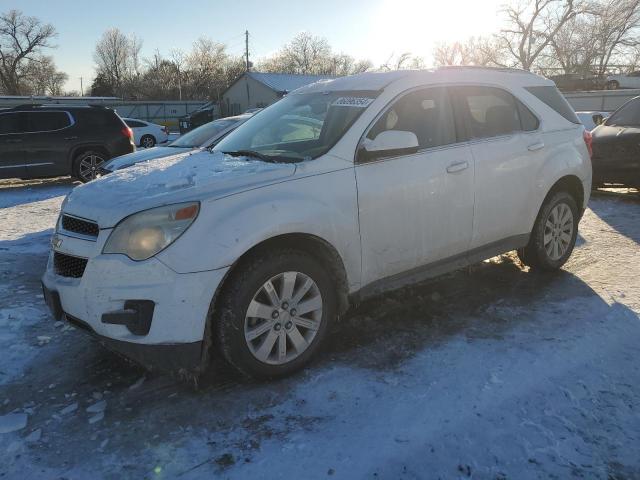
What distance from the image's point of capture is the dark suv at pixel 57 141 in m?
10.7

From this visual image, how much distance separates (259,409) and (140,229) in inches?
45.2

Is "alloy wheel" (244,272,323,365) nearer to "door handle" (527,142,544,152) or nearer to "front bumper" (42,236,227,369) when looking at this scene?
"front bumper" (42,236,227,369)

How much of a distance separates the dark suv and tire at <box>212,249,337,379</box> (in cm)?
947

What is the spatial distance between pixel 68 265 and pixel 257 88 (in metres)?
50.9

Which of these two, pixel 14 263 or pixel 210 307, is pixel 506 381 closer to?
pixel 210 307

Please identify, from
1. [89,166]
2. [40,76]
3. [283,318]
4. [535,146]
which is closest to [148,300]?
[283,318]

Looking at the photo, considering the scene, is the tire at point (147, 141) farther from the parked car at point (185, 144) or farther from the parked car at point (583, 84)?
the parked car at point (583, 84)

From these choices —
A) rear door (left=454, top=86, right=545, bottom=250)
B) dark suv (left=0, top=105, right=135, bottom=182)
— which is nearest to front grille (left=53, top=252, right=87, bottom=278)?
rear door (left=454, top=86, right=545, bottom=250)

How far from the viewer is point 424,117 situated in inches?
148

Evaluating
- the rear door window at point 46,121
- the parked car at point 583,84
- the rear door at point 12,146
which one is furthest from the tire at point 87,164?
the parked car at point 583,84

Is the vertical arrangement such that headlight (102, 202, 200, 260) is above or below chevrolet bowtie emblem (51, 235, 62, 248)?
above

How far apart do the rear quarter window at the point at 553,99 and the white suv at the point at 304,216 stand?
3.3 inches

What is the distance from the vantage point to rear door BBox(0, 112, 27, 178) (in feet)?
34.9

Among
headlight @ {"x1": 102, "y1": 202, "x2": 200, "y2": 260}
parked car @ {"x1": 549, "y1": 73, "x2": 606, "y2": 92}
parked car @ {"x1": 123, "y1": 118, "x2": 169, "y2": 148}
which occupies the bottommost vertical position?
headlight @ {"x1": 102, "y1": 202, "x2": 200, "y2": 260}
